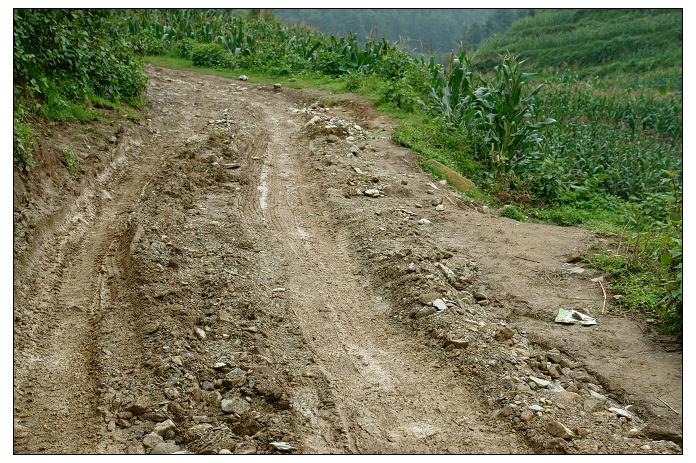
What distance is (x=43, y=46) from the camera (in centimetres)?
782

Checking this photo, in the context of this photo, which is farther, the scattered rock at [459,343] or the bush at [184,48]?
the bush at [184,48]

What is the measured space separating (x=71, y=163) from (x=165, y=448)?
4.25m

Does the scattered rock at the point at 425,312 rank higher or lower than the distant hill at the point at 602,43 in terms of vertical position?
lower

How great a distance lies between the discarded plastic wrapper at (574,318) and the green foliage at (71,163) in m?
4.99

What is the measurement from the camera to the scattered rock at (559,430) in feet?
11.5

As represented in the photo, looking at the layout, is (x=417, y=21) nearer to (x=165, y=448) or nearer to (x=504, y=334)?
(x=504, y=334)

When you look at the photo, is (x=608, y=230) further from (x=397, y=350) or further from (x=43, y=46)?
(x=43, y=46)

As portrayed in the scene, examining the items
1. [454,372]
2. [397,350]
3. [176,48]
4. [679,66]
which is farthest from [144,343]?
[679,66]

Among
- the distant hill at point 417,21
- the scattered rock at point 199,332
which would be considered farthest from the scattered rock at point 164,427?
the distant hill at point 417,21

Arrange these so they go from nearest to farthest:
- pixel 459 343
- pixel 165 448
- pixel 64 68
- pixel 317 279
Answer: pixel 165 448, pixel 459 343, pixel 317 279, pixel 64 68

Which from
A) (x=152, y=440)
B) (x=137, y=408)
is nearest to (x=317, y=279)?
(x=137, y=408)

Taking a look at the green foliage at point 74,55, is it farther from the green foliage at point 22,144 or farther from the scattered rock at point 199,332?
the scattered rock at point 199,332

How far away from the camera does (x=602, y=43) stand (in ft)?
125

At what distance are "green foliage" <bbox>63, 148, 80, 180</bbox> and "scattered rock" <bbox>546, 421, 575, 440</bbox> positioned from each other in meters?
5.29
